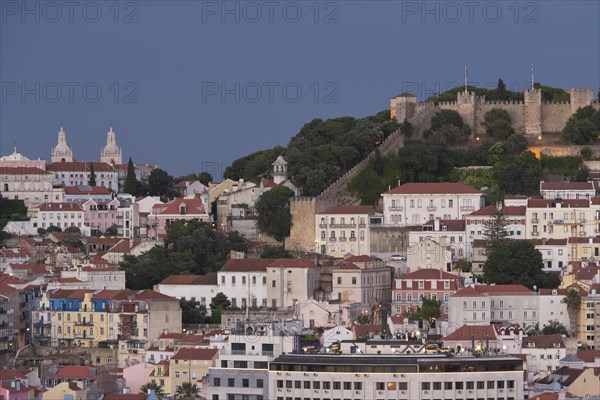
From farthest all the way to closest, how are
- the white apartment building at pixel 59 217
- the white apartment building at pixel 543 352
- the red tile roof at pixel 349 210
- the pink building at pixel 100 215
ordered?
the pink building at pixel 100 215, the white apartment building at pixel 59 217, the red tile roof at pixel 349 210, the white apartment building at pixel 543 352

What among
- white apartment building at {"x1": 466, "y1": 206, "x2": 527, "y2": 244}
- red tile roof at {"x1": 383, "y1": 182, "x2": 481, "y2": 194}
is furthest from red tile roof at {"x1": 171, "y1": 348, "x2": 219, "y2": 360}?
red tile roof at {"x1": 383, "y1": 182, "x2": 481, "y2": 194}

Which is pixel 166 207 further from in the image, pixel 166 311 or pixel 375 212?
pixel 166 311

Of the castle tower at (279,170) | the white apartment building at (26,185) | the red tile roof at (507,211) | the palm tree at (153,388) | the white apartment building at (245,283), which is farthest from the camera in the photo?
the white apartment building at (26,185)

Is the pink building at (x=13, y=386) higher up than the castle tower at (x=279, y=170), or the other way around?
the castle tower at (x=279, y=170)

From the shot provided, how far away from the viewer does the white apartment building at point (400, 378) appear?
58.5m

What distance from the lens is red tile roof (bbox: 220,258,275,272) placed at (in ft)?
260

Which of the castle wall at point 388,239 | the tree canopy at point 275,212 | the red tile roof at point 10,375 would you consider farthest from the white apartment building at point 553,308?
the red tile roof at point 10,375

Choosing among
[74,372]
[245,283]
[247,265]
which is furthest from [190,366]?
[247,265]

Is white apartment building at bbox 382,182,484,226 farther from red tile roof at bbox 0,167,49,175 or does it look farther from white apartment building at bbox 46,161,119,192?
white apartment building at bbox 46,161,119,192

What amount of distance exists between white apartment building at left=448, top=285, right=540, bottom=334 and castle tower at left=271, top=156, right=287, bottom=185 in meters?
21.6

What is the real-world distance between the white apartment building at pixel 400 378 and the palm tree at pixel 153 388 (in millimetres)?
6205

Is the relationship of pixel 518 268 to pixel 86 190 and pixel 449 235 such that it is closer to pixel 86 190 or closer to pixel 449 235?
pixel 449 235

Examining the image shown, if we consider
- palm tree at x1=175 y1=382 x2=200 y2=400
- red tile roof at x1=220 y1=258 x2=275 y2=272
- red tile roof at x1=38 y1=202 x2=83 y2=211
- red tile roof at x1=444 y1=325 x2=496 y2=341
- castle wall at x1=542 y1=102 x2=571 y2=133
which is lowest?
palm tree at x1=175 y1=382 x2=200 y2=400

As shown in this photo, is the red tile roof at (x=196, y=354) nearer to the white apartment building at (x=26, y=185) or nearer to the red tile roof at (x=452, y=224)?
the red tile roof at (x=452, y=224)
